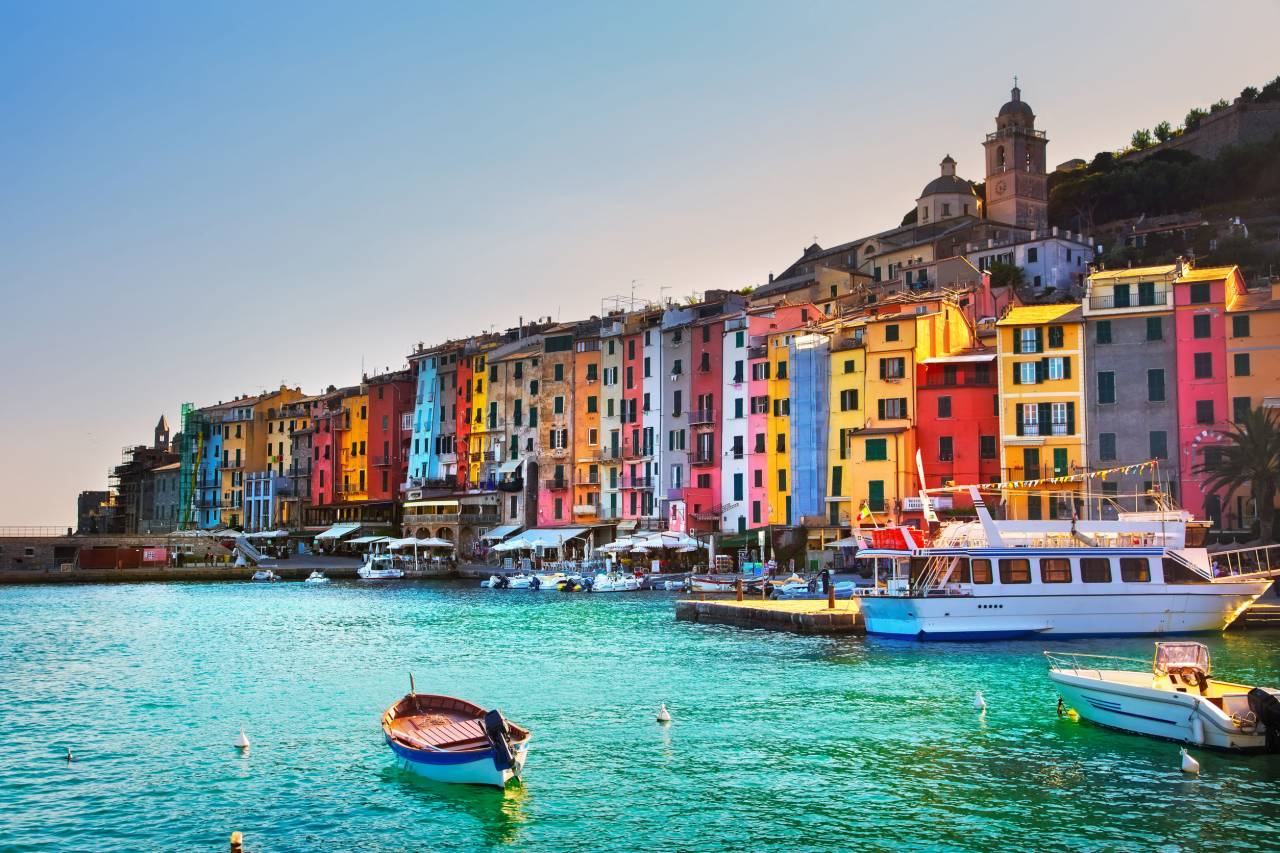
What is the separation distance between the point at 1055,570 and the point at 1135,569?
2738 millimetres

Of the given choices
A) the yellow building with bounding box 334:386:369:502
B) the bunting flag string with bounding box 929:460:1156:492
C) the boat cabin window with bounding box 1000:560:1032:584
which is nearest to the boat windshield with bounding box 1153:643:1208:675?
the bunting flag string with bounding box 929:460:1156:492

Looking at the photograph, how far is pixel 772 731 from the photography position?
24.7m

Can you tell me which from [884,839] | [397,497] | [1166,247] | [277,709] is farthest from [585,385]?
[884,839]

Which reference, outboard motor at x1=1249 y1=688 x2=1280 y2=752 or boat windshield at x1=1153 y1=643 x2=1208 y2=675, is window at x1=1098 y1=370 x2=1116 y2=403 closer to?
boat windshield at x1=1153 y1=643 x2=1208 y2=675

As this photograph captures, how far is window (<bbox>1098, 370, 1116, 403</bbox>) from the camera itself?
189 ft

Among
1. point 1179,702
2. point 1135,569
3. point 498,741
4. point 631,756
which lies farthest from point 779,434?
point 498,741

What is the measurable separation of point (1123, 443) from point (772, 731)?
38.4m

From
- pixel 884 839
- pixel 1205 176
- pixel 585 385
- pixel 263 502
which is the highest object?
pixel 1205 176

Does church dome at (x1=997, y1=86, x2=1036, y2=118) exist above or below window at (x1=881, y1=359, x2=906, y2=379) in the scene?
above

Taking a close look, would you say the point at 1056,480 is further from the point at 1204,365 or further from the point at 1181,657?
the point at 1204,365

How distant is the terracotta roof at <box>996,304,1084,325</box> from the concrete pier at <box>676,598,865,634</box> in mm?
19491

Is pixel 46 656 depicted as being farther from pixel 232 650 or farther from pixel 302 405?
pixel 302 405

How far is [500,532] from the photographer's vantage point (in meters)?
89.8

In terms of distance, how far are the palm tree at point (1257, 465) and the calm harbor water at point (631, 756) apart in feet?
41.4
